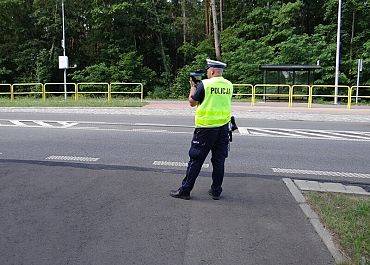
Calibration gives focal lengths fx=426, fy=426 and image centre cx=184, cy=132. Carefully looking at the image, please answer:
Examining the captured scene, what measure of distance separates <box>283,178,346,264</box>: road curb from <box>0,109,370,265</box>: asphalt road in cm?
8

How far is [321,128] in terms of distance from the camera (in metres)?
14.1

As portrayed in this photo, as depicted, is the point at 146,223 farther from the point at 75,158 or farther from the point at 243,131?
the point at 243,131

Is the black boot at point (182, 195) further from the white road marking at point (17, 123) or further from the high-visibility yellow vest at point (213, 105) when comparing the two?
the white road marking at point (17, 123)

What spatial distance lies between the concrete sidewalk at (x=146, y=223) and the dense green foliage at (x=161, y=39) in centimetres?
2597

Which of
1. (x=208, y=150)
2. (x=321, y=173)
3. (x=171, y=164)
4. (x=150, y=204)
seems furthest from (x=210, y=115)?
(x=321, y=173)

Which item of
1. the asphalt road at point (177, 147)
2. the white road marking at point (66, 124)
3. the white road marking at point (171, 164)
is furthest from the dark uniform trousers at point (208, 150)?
the white road marking at point (66, 124)

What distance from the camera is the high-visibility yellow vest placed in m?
5.25

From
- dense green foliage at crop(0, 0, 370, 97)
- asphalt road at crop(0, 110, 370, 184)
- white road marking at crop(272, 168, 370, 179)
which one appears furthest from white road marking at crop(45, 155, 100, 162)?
dense green foliage at crop(0, 0, 370, 97)

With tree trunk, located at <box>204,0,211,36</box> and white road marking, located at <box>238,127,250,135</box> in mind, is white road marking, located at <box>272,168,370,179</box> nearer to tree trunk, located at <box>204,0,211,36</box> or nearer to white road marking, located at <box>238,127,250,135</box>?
white road marking, located at <box>238,127,250,135</box>

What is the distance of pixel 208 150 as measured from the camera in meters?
5.38

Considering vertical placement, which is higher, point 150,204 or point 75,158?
point 75,158

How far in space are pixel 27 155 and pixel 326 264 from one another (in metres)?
6.64

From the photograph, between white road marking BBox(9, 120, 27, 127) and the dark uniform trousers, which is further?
white road marking BBox(9, 120, 27, 127)

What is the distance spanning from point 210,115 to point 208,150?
0.45 meters
